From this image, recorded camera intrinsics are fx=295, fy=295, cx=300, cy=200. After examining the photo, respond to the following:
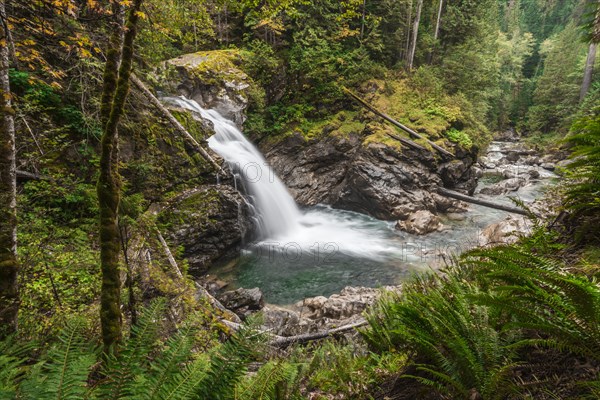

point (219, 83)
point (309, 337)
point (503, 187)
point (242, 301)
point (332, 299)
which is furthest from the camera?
point (503, 187)

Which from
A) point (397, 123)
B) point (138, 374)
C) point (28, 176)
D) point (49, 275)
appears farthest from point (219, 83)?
point (138, 374)

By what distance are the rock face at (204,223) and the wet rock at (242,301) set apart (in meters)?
1.88

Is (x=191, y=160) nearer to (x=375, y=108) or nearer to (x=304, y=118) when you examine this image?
(x=304, y=118)

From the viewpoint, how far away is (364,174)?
566 inches

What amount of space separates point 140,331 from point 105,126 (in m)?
1.79

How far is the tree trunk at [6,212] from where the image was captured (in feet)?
10.2

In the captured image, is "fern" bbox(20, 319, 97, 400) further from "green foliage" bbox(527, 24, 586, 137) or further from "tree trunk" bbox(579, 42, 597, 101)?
"green foliage" bbox(527, 24, 586, 137)

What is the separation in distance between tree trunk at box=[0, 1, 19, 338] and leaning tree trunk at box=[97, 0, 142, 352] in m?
1.35

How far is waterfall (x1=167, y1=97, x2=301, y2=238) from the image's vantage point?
1251 cm

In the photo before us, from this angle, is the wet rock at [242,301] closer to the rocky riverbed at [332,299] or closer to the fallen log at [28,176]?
the rocky riverbed at [332,299]

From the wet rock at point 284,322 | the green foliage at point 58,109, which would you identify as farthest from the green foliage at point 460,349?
the green foliage at point 58,109

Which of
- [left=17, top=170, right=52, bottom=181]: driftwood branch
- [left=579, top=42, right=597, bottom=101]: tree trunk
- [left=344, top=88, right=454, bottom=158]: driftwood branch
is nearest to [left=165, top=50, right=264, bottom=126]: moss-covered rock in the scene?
[left=344, top=88, right=454, bottom=158]: driftwood branch

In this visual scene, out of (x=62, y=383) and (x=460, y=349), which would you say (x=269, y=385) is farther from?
(x=460, y=349)

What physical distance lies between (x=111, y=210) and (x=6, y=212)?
5.91 ft
